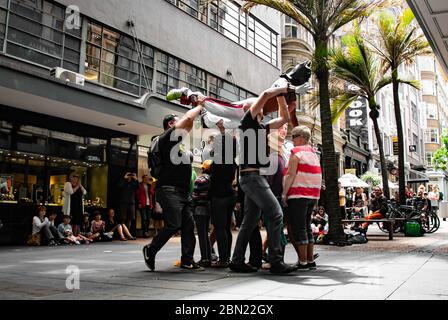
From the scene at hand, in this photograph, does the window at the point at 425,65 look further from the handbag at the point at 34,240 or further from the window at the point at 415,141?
the handbag at the point at 34,240

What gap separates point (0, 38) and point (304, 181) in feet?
29.7

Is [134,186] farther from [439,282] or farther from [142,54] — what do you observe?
[439,282]

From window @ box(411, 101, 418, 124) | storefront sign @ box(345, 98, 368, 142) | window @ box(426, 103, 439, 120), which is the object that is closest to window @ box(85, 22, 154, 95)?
storefront sign @ box(345, 98, 368, 142)

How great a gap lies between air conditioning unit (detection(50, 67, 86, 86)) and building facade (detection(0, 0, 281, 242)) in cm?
3

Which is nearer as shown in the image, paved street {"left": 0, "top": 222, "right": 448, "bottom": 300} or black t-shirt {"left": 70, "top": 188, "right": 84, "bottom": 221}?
paved street {"left": 0, "top": 222, "right": 448, "bottom": 300}

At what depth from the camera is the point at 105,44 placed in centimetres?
1392

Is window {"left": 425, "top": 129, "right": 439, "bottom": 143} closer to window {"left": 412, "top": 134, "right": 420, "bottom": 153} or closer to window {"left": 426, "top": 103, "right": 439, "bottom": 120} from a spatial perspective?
window {"left": 426, "top": 103, "right": 439, "bottom": 120}

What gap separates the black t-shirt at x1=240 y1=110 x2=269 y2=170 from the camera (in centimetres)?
496

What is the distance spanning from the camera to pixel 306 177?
518cm

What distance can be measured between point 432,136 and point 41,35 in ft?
202

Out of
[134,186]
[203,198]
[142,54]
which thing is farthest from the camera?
[142,54]

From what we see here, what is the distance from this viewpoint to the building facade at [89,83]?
11.2 m

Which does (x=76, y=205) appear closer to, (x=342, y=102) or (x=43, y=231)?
(x=43, y=231)
